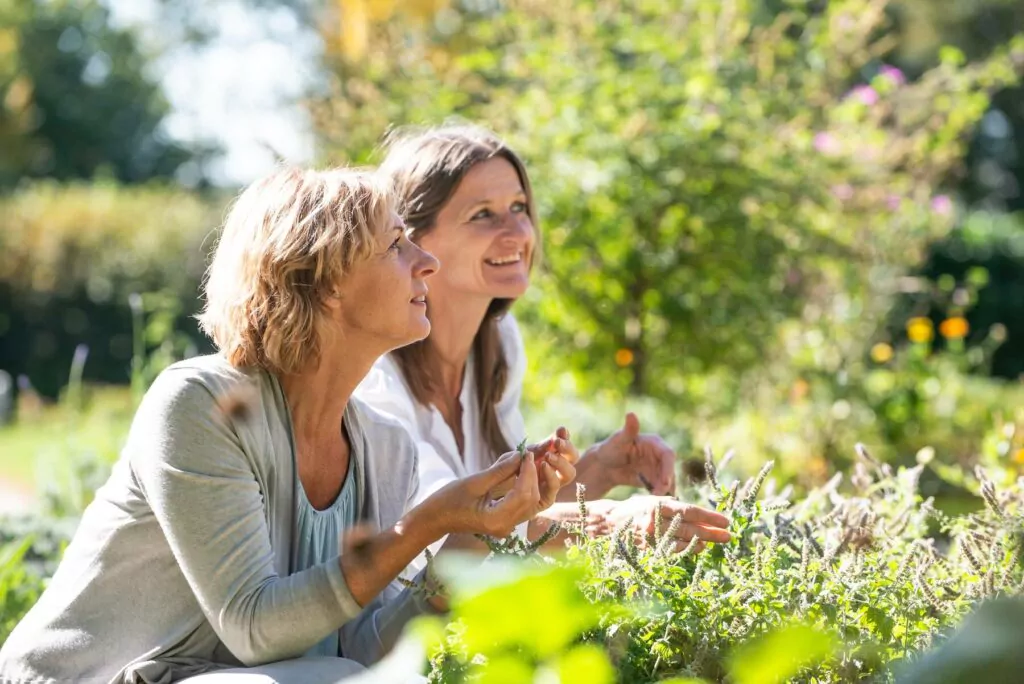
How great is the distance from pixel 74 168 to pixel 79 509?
26.7m

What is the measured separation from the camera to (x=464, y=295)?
3.15m

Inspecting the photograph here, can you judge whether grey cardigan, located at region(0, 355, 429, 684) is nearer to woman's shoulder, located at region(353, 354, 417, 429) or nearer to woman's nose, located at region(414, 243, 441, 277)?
woman's nose, located at region(414, 243, 441, 277)

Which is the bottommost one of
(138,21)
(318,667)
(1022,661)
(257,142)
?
(318,667)

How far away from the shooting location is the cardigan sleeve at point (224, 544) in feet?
6.11

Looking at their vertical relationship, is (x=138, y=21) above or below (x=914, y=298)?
above

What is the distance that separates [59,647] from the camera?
198 centimetres

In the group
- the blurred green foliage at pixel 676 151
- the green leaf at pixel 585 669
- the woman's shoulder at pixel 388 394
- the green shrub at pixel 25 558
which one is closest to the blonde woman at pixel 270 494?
the woman's shoulder at pixel 388 394

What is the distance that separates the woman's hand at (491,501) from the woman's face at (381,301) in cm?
42

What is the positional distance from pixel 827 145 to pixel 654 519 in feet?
16.0

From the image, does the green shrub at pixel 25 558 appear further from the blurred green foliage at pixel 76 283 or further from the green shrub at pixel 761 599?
the blurred green foliage at pixel 76 283

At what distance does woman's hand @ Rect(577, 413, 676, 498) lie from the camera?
2725 mm

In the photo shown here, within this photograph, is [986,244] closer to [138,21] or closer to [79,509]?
[79,509]

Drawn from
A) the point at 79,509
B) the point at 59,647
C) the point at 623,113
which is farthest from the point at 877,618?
the point at 623,113

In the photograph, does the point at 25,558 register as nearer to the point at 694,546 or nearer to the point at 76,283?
the point at 694,546
